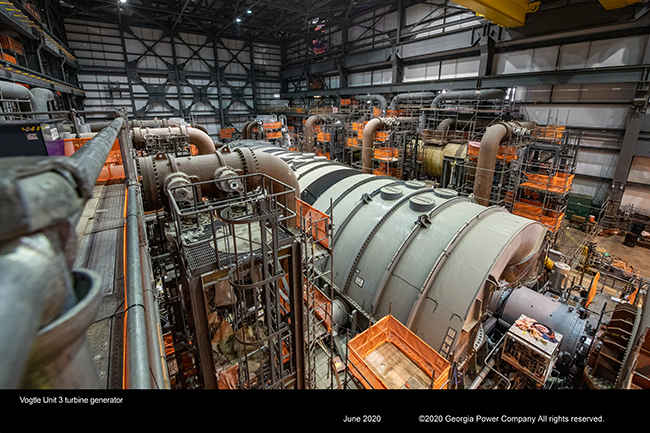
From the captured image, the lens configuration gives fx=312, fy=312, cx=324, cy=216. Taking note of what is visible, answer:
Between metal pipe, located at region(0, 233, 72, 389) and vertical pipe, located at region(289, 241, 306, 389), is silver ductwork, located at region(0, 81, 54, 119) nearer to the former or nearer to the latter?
vertical pipe, located at region(289, 241, 306, 389)

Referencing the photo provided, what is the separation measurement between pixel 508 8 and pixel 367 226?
1403 cm

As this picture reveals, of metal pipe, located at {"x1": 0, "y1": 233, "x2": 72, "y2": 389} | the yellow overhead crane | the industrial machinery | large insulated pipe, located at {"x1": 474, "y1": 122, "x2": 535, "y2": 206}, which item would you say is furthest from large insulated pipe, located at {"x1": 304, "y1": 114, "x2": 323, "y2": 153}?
metal pipe, located at {"x1": 0, "y1": 233, "x2": 72, "y2": 389}

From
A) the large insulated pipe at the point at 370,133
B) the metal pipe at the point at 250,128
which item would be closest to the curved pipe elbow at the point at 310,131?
the metal pipe at the point at 250,128

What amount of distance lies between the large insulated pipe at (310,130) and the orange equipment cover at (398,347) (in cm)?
2180

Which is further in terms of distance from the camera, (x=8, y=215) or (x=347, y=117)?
(x=347, y=117)

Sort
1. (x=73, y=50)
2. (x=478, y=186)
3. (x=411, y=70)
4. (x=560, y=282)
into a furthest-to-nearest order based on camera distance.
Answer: (x=73, y=50) < (x=411, y=70) < (x=478, y=186) < (x=560, y=282)

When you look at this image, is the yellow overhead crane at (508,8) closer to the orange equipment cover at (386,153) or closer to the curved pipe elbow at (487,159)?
the curved pipe elbow at (487,159)

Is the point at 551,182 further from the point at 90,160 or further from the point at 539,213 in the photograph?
the point at 90,160

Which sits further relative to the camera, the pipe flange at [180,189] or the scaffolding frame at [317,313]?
the scaffolding frame at [317,313]

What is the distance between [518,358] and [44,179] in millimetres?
8194

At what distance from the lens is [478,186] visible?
13.7 m

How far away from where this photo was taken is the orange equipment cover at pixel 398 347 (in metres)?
5.60

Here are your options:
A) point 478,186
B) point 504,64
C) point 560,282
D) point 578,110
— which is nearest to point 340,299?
point 560,282
